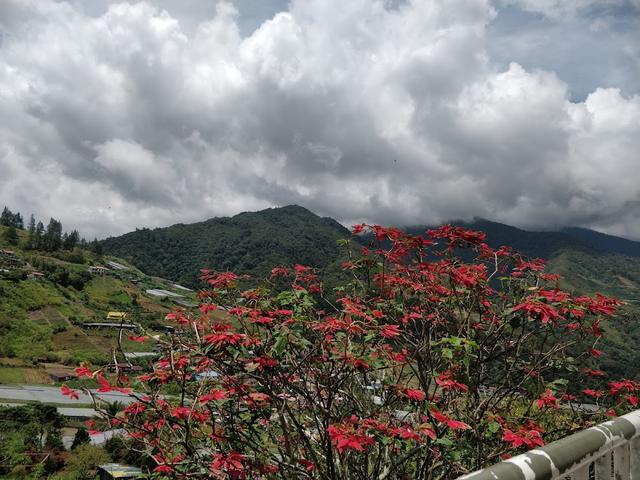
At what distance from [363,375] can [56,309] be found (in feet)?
352

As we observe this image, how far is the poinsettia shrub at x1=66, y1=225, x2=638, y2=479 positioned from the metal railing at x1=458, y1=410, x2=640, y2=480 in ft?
5.38

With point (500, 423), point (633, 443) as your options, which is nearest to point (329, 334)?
point (500, 423)

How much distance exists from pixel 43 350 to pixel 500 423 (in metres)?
91.0

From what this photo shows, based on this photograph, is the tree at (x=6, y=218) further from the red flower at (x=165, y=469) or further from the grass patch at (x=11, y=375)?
the red flower at (x=165, y=469)

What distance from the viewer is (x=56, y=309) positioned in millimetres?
95875

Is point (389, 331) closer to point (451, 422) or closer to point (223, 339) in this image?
point (451, 422)

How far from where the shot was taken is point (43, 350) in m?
78.8

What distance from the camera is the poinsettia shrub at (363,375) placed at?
427 centimetres

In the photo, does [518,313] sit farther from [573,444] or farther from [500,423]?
[573,444]

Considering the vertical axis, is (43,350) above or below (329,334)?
below

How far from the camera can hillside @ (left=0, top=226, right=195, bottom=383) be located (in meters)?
77.1

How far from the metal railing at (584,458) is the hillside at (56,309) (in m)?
59.9

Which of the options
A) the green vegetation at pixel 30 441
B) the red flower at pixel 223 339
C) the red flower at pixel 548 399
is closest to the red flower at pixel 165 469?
the red flower at pixel 223 339

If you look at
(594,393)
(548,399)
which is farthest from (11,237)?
(548,399)
